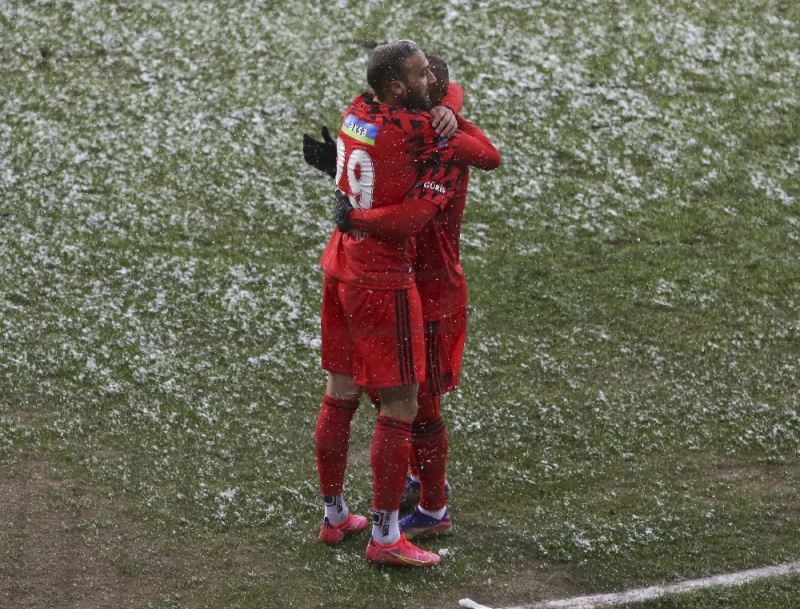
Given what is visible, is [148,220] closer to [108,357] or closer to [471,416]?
[108,357]

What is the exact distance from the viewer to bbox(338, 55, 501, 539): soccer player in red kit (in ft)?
17.8

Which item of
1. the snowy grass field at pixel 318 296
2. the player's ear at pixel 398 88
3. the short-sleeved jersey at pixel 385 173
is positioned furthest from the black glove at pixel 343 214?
the snowy grass field at pixel 318 296

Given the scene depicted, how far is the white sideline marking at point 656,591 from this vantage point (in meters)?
5.14

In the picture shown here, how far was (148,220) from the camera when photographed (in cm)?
905

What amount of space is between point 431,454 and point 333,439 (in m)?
0.50

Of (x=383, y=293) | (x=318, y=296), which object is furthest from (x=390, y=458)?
(x=318, y=296)

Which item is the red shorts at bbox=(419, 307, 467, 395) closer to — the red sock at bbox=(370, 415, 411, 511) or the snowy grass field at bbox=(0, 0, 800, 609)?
the red sock at bbox=(370, 415, 411, 511)

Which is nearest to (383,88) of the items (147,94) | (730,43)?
(147,94)

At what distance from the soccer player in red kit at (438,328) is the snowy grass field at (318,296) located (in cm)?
22

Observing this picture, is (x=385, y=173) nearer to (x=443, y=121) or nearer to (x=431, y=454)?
(x=443, y=121)

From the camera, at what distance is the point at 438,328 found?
5.50 m

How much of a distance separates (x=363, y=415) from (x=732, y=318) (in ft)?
9.43

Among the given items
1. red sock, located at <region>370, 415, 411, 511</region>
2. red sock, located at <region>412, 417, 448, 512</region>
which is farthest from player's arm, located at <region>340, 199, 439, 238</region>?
red sock, located at <region>412, 417, 448, 512</region>

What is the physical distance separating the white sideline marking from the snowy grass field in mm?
79
